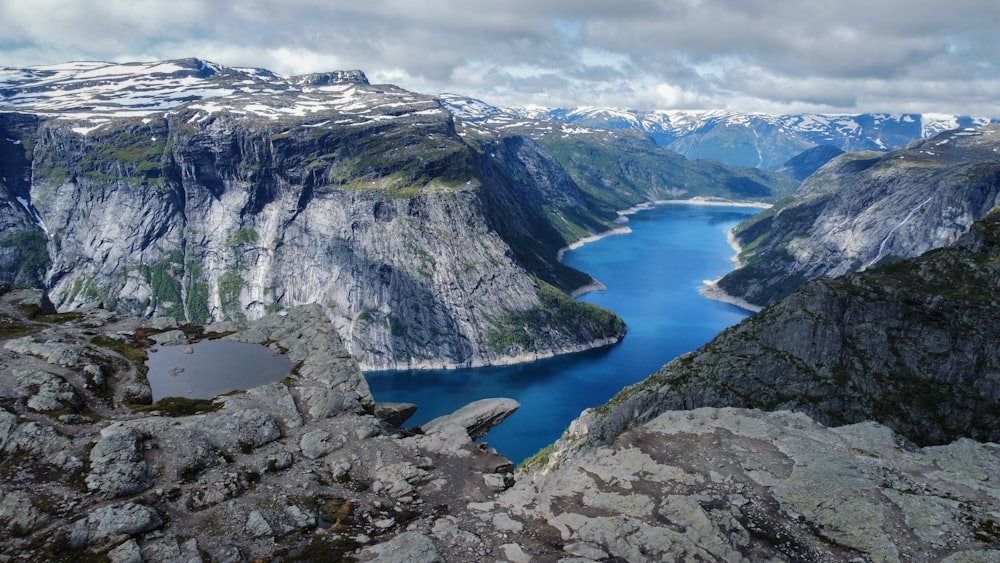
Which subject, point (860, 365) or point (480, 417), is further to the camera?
point (860, 365)

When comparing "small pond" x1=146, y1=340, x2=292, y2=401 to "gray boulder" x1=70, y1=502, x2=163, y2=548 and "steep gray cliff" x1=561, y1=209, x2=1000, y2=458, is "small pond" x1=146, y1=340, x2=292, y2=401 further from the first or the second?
"steep gray cliff" x1=561, y1=209, x2=1000, y2=458

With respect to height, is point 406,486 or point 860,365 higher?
point 406,486

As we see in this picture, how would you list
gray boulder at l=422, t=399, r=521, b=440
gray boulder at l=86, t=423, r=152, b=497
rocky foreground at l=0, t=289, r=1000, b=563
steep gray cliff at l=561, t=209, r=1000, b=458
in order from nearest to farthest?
rocky foreground at l=0, t=289, r=1000, b=563, gray boulder at l=86, t=423, r=152, b=497, gray boulder at l=422, t=399, r=521, b=440, steep gray cliff at l=561, t=209, r=1000, b=458

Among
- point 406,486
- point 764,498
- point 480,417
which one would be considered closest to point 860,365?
point 764,498

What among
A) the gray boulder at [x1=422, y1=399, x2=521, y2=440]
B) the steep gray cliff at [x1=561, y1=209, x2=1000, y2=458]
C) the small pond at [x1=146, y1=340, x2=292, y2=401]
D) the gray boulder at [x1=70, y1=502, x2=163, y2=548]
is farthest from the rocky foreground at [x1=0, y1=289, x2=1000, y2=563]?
the steep gray cliff at [x1=561, y1=209, x2=1000, y2=458]

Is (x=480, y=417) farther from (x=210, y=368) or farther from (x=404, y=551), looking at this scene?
(x=404, y=551)

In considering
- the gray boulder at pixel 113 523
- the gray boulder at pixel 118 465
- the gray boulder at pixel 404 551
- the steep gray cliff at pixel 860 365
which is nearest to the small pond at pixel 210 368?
the gray boulder at pixel 118 465

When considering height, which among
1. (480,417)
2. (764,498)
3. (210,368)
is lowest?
(480,417)

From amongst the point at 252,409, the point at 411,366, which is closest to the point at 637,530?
the point at 252,409
